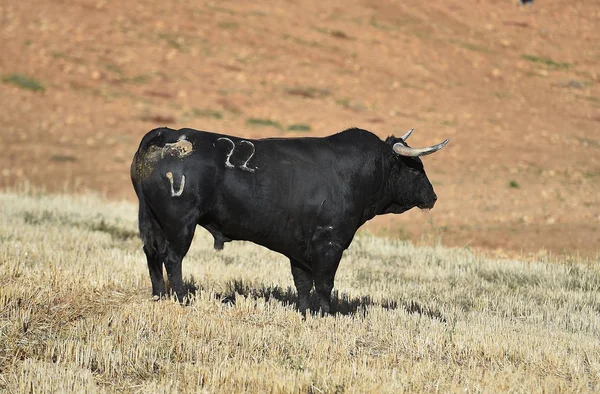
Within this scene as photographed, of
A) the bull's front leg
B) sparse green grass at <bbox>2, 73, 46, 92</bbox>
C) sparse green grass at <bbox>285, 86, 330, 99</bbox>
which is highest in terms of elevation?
the bull's front leg

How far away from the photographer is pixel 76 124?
25.7 meters

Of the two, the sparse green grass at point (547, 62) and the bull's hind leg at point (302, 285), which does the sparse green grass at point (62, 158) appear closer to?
the bull's hind leg at point (302, 285)

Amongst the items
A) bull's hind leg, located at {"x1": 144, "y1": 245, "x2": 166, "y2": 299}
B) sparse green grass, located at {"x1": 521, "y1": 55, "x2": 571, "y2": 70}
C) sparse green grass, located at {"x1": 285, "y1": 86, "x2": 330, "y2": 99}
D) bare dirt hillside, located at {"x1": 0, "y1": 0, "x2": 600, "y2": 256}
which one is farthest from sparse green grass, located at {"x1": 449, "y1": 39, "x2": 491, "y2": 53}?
bull's hind leg, located at {"x1": 144, "y1": 245, "x2": 166, "y2": 299}

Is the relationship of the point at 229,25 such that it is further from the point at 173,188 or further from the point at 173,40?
the point at 173,188

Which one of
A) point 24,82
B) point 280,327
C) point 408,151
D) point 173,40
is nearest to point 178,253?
point 280,327

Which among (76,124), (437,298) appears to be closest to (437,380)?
(437,298)

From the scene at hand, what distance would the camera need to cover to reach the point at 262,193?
299 inches

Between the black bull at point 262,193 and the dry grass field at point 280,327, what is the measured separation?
59cm

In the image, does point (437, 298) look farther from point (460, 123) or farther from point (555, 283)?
point (460, 123)

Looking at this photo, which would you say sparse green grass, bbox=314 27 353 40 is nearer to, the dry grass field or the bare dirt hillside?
the bare dirt hillside

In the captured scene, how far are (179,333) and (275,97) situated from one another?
24305 mm

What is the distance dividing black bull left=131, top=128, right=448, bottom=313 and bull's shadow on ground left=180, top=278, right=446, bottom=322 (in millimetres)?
507

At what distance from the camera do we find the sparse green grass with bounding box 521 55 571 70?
37.5 m

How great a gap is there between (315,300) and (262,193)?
1.70 m
